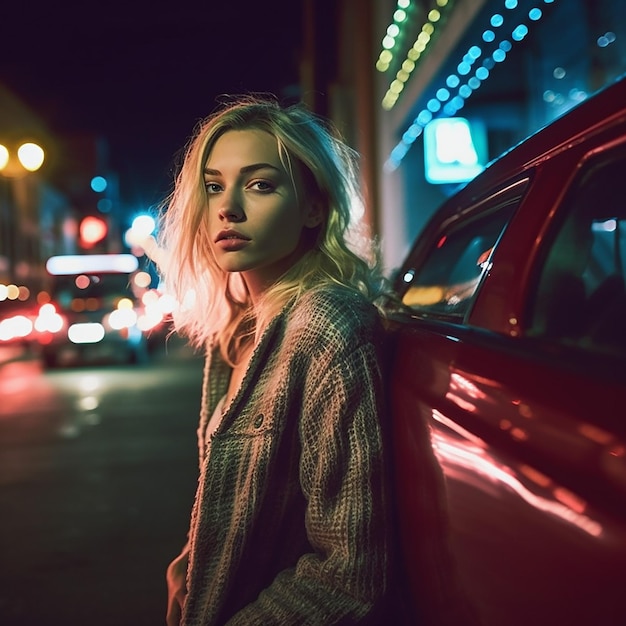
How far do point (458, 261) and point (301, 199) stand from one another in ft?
3.29

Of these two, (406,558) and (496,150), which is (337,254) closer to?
(406,558)

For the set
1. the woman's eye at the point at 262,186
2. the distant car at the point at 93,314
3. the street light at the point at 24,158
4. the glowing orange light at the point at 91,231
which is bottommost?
the distant car at the point at 93,314

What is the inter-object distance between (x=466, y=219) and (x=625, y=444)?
5.39 ft

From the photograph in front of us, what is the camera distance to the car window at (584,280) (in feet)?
4.38

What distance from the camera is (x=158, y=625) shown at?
3303 mm

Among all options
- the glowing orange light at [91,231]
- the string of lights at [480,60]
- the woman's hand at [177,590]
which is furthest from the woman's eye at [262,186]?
the glowing orange light at [91,231]

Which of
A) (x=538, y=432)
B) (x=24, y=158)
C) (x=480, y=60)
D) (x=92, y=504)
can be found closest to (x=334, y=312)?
(x=538, y=432)

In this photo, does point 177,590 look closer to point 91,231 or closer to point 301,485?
point 301,485

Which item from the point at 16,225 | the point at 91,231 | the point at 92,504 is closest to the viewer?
the point at 92,504

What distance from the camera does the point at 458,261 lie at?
8.80ft

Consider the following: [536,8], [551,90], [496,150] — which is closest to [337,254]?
[536,8]

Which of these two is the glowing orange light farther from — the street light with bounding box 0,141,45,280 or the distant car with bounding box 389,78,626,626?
the distant car with bounding box 389,78,626,626

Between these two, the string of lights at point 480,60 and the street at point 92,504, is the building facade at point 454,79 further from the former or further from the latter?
the street at point 92,504

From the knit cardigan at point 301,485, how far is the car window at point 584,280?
0.35 metres
